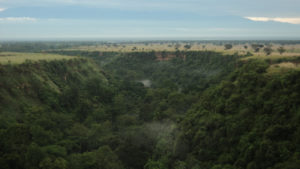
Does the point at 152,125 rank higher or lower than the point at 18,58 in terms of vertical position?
lower

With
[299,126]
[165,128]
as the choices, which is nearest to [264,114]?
[299,126]

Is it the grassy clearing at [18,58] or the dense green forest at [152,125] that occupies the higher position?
the grassy clearing at [18,58]

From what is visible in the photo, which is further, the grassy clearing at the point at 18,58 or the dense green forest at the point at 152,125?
the grassy clearing at the point at 18,58

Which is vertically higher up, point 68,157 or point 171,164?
point 68,157

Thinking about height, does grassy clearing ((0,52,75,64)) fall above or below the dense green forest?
above

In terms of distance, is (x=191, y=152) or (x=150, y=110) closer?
(x=191, y=152)

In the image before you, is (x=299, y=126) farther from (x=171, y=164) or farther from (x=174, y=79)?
(x=174, y=79)

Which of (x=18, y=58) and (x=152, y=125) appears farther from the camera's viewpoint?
(x=18, y=58)

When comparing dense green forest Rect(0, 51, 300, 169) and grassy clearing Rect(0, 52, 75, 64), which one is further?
grassy clearing Rect(0, 52, 75, 64)
